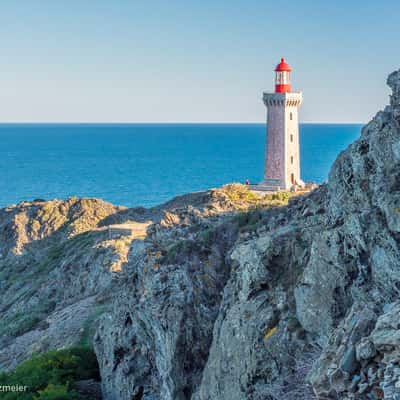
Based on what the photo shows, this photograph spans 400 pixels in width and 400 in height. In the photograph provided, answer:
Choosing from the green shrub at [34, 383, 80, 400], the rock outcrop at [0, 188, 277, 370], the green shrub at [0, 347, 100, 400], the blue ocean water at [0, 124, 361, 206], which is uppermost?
the green shrub at [34, 383, 80, 400]

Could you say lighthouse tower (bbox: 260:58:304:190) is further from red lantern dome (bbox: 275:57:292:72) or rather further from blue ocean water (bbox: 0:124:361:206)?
blue ocean water (bbox: 0:124:361:206)

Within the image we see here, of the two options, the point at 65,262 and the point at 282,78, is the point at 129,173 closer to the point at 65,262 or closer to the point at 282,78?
the point at 282,78

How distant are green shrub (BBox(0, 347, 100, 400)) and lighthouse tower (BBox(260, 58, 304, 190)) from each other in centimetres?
3576

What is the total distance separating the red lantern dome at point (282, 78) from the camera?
5303cm

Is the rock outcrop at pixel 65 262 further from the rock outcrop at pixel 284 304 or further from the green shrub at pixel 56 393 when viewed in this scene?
the rock outcrop at pixel 284 304

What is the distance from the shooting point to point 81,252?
39.5 metres

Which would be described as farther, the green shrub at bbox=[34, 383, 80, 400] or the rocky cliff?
the green shrub at bbox=[34, 383, 80, 400]

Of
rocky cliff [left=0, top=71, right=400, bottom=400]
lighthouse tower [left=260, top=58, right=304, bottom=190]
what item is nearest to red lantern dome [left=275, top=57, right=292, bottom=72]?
lighthouse tower [left=260, top=58, right=304, bottom=190]

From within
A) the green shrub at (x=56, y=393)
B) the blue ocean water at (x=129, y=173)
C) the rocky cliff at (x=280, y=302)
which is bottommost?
the blue ocean water at (x=129, y=173)

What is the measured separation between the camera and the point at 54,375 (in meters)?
16.6

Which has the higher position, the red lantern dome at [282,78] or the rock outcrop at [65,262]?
the red lantern dome at [282,78]

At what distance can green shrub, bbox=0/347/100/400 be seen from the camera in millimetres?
15688

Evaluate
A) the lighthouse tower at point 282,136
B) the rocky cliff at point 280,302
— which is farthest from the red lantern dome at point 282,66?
the rocky cliff at point 280,302

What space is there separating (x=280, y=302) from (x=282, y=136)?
42.4m
